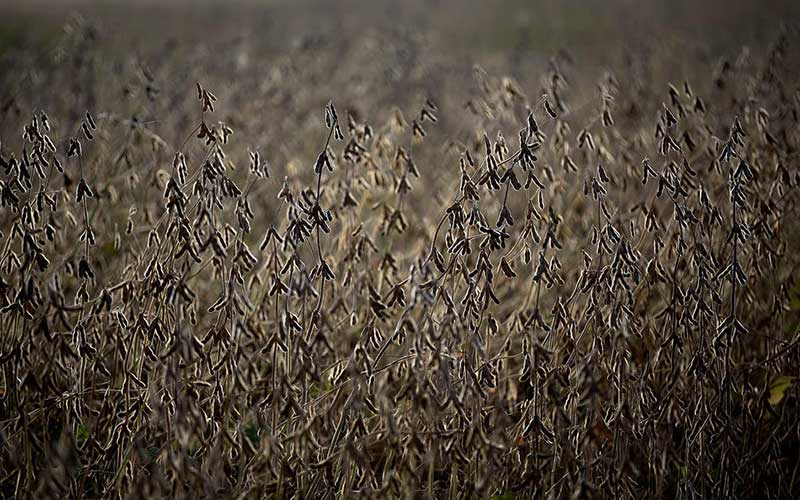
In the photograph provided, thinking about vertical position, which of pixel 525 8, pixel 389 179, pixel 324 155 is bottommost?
pixel 525 8

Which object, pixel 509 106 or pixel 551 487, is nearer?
pixel 551 487

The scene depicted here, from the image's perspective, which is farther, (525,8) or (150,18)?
(525,8)

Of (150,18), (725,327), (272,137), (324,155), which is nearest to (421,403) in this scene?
(324,155)

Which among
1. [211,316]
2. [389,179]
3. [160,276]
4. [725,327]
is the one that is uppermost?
[160,276]

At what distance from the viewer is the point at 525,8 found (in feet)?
35.6

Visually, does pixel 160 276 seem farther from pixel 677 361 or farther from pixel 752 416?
pixel 752 416

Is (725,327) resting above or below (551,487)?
above

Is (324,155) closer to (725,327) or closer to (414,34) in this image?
(725,327)

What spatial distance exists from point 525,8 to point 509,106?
27.5 ft

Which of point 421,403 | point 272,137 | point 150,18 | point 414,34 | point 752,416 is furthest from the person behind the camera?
point 150,18

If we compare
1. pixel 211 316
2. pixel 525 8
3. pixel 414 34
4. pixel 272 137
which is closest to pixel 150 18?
pixel 525 8

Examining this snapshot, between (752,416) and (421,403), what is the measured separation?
4.10 ft

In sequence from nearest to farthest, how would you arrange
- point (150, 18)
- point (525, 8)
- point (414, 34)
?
point (414, 34), point (150, 18), point (525, 8)

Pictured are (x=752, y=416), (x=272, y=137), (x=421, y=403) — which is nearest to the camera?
(x=421, y=403)
